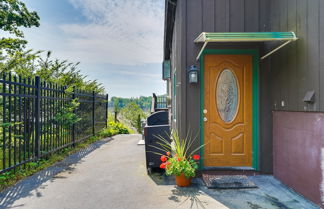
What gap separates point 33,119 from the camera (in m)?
3.88

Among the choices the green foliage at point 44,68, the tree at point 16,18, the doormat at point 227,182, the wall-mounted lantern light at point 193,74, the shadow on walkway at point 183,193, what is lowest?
the shadow on walkway at point 183,193

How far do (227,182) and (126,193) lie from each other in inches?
64.3

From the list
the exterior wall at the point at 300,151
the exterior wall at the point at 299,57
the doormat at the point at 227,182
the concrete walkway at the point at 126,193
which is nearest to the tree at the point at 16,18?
the concrete walkway at the point at 126,193

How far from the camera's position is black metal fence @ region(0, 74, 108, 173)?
319cm

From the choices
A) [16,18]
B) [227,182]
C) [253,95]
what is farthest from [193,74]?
[16,18]

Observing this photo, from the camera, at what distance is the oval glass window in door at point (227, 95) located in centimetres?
351

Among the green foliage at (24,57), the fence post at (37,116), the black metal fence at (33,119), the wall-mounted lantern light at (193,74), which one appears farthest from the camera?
the green foliage at (24,57)

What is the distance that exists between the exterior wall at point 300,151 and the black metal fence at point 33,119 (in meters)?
4.42

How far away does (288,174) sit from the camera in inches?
116

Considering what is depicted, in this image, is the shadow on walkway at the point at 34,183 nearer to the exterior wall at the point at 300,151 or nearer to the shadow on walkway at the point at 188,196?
the shadow on walkway at the point at 188,196

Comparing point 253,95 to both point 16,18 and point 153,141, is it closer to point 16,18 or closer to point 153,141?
point 153,141

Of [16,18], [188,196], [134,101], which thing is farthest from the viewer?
[134,101]

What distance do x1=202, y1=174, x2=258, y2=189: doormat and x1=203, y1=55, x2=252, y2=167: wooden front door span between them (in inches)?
8.7

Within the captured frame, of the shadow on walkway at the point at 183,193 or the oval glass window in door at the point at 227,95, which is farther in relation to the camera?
the oval glass window in door at the point at 227,95
